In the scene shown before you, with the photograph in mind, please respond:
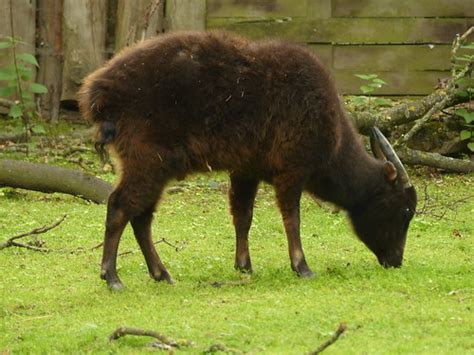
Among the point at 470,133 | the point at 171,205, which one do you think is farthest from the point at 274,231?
the point at 470,133

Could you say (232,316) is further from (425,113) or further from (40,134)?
(40,134)

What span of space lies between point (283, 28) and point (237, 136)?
18.9ft

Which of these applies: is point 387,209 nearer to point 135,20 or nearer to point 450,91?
point 450,91

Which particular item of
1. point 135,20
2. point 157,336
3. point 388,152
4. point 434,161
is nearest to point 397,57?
point 434,161

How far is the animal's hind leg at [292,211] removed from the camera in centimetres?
797

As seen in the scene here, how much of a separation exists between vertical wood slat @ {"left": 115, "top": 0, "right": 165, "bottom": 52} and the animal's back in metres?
5.03

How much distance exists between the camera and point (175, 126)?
7566mm

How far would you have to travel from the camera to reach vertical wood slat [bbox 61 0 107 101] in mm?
13062

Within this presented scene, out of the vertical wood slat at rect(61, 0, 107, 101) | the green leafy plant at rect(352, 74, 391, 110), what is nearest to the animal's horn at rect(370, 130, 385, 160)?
the green leafy plant at rect(352, 74, 391, 110)

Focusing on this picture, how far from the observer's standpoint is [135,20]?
43.0ft

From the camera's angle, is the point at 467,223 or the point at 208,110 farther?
the point at 467,223

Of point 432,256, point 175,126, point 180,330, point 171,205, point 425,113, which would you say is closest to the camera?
point 180,330

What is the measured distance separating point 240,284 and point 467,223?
3258 mm

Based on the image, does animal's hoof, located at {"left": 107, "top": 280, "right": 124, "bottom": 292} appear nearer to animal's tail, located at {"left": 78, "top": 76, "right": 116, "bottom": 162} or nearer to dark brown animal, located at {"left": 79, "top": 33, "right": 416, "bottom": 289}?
dark brown animal, located at {"left": 79, "top": 33, "right": 416, "bottom": 289}
